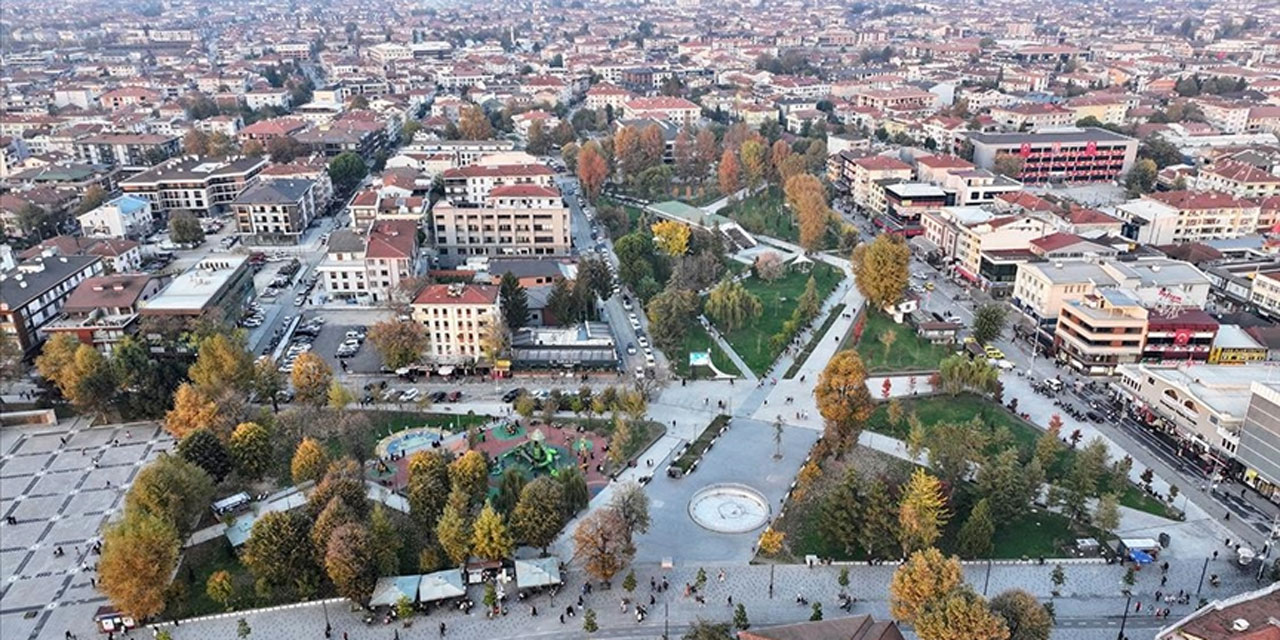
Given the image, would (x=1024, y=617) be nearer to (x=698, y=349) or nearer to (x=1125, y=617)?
(x=1125, y=617)

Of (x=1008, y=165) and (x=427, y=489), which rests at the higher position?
(x=1008, y=165)

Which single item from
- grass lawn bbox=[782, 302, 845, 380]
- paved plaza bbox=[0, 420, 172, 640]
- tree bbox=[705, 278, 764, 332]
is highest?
tree bbox=[705, 278, 764, 332]

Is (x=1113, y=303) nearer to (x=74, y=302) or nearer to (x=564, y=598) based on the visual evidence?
(x=564, y=598)

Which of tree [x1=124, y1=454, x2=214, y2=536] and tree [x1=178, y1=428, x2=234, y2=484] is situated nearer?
tree [x1=124, y1=454, x2=214, y2=536]

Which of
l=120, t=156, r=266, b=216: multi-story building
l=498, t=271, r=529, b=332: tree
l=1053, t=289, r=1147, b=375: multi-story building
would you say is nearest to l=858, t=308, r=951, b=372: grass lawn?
l=1053, t=289, r=1147, b=375: multi-story building

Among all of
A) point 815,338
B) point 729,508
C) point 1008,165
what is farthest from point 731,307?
point 1008,165

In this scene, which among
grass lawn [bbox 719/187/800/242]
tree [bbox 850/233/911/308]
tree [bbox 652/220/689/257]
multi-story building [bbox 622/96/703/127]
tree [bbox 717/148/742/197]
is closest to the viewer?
tree [bbox 850/233/911/308]

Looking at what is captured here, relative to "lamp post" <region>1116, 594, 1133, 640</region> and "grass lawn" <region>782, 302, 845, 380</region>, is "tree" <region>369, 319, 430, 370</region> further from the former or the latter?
"lamp post" <region>1116, 594, 1133, 640</region>
